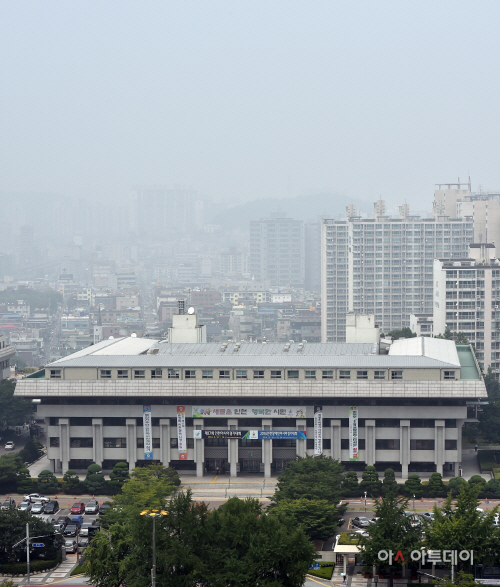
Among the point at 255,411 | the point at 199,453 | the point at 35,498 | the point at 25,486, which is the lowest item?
the point at 35,498

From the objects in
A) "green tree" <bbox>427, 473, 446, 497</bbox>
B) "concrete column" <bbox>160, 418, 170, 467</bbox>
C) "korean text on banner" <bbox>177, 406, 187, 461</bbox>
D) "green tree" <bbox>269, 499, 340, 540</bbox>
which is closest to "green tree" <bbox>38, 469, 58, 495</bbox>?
"concrete column" <bbox>160, 418, 170, 467</bbox>

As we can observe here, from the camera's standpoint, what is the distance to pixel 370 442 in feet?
243

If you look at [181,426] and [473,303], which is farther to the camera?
[473,303]

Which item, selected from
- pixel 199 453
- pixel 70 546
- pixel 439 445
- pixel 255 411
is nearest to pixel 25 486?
pixel 199 453

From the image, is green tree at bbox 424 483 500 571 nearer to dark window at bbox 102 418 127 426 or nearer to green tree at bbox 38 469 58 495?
green tree at bbox 38 469 58 495

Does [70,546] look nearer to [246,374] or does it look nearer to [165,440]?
[165,440]

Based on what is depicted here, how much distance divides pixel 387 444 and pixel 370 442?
52.3 inches

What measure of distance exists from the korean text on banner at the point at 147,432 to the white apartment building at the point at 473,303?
5152cm

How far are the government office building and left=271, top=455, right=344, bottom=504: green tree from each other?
6.54m

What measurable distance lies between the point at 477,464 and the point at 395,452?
26.0ft

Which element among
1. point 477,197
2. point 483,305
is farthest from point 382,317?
point 483,305

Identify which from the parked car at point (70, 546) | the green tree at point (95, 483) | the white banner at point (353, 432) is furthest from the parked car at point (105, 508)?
the white banner at point (353, 432)

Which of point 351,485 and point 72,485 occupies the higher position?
point 351,485

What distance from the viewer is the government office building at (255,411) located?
73.6 m
